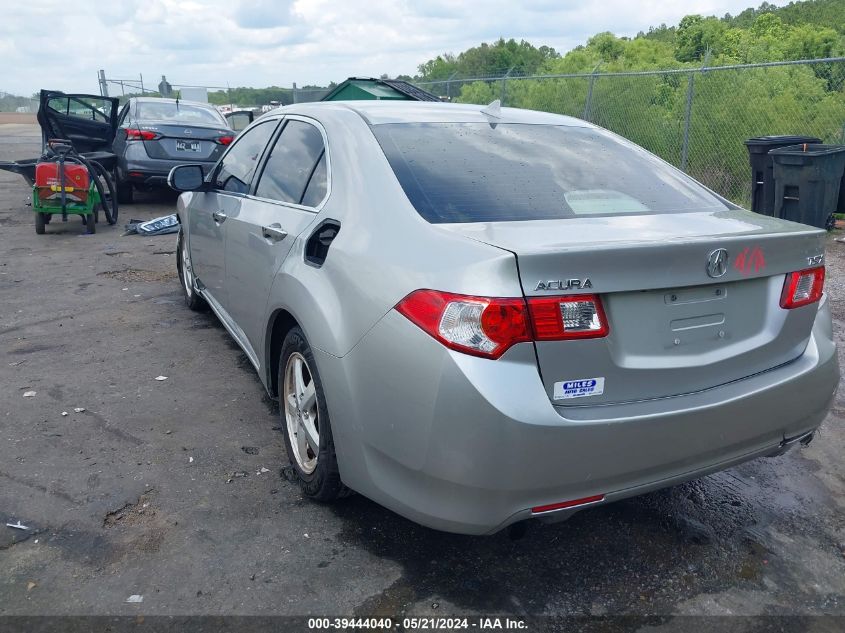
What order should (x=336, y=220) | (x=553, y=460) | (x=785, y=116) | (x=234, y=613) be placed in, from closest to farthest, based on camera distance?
(x=553, y=460), (x=234, y=613), (x=336, y=220), (x=785, y=116)

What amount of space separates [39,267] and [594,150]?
652 cm

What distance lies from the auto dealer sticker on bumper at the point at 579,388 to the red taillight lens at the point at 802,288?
866 millimetres

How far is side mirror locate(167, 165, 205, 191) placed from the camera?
187 inches

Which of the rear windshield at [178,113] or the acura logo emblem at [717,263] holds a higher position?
the rear windshield at [178,113]

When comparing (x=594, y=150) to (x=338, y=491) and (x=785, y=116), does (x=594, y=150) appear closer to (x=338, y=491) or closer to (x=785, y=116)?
(x=338, y=491)

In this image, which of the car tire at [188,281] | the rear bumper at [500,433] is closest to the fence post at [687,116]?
the car tire at [188,281]

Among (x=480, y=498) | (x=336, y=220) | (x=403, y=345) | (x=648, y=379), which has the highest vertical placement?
(x=336, y=220)

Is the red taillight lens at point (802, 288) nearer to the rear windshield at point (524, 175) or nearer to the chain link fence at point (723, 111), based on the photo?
the rear windshield at point (524, 175)

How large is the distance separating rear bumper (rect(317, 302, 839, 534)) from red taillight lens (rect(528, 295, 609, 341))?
0.29 ft

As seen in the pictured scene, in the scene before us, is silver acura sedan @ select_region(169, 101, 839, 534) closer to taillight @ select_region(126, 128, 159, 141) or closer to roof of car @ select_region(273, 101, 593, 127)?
roof of car @ select_region(273, 101, 593, 127)

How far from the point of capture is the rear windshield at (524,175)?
2875mm

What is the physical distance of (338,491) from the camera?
122 inches

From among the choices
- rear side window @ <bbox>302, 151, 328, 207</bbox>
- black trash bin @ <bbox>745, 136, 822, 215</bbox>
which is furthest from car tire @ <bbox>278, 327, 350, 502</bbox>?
black trash bin @ <bbox>745, 136, 822, 215</bbox>

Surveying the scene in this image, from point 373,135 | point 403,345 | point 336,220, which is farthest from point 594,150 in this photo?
point 403,345
